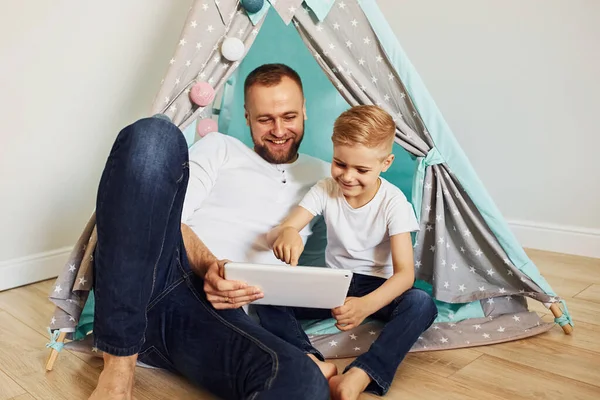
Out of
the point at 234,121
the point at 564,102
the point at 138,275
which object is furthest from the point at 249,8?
the point at 564,102

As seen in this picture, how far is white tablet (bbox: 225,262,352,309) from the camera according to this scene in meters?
1.13

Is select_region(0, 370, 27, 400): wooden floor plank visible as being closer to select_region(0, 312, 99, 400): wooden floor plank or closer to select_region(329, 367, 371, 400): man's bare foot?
select_region(0, 312, 99, 400): wooden floor plank

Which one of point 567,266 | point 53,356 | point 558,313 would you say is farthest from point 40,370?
point 567,266

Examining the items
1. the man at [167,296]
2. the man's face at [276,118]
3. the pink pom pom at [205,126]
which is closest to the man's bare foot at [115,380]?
the man at [167,296]

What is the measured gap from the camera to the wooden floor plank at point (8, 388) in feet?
4.00

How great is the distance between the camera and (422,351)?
1.49 meters

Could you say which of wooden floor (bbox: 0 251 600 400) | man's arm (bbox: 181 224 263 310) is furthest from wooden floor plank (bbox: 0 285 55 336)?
man's arm (bbox: 181 224 263 310)

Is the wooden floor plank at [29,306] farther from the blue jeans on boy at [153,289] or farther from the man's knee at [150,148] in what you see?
the man's knee at [150,148]

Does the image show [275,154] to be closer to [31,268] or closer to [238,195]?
[238,195]

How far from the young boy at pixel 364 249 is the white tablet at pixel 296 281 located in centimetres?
7

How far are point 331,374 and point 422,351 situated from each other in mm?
333

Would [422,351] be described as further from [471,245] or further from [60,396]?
[60,396]

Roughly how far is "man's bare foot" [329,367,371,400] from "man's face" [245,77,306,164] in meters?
0.62

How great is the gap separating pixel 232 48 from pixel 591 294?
1.39 m
